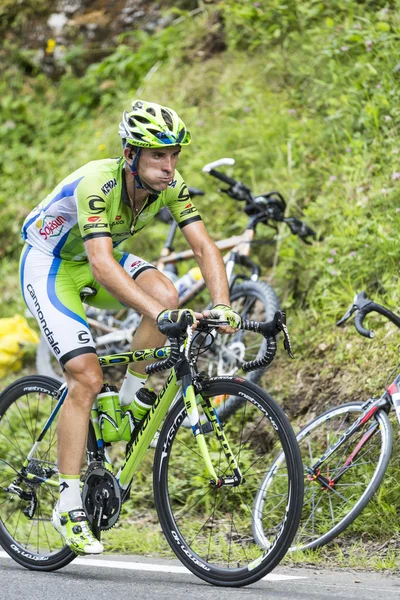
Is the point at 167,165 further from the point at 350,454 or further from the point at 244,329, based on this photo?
the point at 350,454

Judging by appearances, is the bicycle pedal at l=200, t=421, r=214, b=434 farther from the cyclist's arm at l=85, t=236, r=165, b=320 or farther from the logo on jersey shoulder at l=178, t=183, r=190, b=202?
the logo on jersey shoulder at l=178, t=183, r=190, b=202

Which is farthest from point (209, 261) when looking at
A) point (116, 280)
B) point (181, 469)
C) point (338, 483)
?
point (338, 483)

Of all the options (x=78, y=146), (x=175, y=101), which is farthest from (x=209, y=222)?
(x=78, y=146)

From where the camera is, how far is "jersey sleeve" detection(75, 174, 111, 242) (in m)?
4.66

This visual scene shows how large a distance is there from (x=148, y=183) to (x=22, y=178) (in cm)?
758

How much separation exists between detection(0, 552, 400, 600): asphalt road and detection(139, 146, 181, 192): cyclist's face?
203 centimetres

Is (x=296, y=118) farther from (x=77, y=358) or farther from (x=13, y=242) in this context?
(x=77, y=358)

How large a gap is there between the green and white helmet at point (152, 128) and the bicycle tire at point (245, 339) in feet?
8.63

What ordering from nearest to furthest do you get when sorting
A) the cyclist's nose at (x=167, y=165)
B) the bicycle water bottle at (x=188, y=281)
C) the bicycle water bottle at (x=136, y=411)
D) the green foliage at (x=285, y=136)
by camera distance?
the cyclist's nose at (x=167, y=165)
the bicycle water bottle at (x=136, y=411)
the green foliage at (x=285, y=136)
the bicycle water bottle at (x=188, y=281)

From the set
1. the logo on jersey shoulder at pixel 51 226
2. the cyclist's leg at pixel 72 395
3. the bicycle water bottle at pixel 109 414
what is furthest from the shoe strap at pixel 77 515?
the logo on jersey shoulder at pixel 51 226

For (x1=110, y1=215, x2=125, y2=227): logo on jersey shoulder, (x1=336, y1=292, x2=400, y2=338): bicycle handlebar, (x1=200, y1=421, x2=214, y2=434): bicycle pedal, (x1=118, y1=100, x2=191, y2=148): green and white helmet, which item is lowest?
(x1=336, y1=292, x2=400, y2=338): bicycle handlebar

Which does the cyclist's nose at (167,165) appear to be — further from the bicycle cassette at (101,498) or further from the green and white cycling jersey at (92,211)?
the bicycle cassette at (101,498)

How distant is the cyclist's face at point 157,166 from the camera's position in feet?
15.6

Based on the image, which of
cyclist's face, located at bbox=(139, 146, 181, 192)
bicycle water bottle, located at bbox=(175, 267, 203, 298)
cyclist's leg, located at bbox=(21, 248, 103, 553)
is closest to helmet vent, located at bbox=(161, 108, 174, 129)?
cyclist's face, located at bbox=(139, 146, 181, 192)
